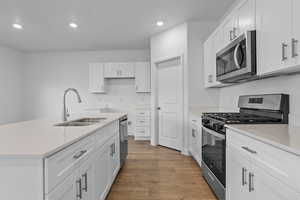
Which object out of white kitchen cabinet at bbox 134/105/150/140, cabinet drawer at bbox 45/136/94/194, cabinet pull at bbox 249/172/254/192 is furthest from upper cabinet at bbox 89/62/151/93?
cabinet pull at bbox 249/172/254/192

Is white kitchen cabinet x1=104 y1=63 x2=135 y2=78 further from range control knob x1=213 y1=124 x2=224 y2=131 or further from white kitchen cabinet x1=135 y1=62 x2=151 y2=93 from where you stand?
range control knob x1=213 y1=124 x2=224 y2=131

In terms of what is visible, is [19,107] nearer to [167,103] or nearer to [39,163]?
[167,103]

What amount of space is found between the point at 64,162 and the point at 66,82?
19.0ft

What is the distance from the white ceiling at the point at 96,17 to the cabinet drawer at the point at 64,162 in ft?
8.60

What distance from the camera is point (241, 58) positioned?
6.73 ft

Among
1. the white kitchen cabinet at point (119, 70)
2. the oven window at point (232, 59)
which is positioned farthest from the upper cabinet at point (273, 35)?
the white kitchen cabinet at point (119, 70)

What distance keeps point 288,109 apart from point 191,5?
234cm

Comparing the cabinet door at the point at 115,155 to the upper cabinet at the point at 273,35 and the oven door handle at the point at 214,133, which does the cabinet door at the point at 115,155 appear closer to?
the oven door handle at the point at 214,133

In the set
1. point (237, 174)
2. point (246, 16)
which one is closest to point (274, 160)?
point (237, 174)

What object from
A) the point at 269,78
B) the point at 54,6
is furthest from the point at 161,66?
the point at 269,78

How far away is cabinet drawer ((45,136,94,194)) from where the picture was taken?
37.2 inches

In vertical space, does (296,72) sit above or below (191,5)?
below

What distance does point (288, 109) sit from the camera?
1820mm

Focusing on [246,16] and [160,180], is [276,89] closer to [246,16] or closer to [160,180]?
[246,16]
